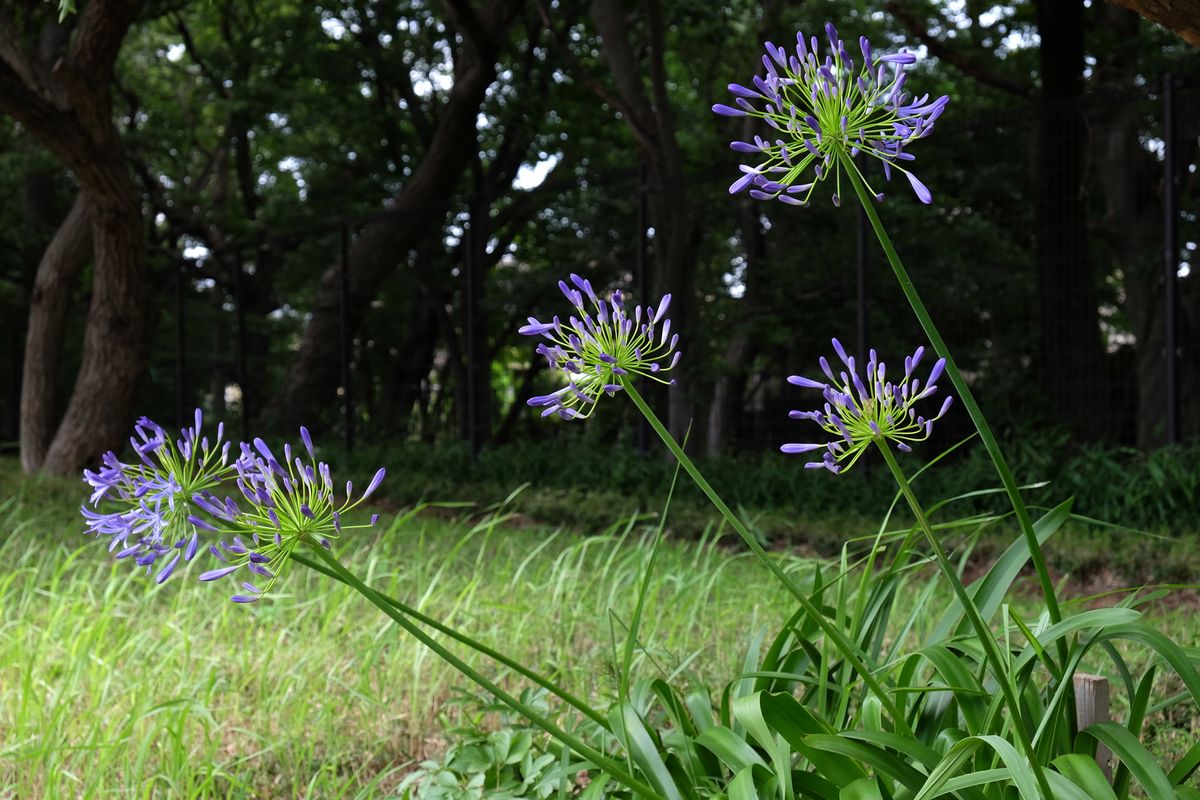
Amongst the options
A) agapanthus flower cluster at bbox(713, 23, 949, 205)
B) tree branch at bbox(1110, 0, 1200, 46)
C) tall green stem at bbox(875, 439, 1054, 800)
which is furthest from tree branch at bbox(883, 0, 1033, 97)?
tall green stem at bbox(875, 439, 1054, 800)

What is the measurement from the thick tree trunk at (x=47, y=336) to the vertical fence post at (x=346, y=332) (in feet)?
7.41

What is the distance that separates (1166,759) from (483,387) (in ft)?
26.9

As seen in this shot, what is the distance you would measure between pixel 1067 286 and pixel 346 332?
644cm

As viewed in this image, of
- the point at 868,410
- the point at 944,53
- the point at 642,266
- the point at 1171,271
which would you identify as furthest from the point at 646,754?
the point at 944,53

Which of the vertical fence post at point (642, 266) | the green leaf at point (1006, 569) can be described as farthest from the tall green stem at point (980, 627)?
the vertical fence post at point (642, 266)

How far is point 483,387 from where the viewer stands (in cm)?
1016

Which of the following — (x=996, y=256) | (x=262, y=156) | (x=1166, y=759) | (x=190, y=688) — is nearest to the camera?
(x=1166, y=759)

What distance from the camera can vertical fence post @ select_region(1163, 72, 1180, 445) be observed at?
607 centimetres

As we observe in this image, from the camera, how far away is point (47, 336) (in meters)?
10.1

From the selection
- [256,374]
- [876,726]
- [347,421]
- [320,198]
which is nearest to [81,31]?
[347,421]

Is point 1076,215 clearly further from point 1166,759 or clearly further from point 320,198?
point 320,198

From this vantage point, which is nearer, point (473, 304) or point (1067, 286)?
point (1067, 286)

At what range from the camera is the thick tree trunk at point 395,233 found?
11203mm

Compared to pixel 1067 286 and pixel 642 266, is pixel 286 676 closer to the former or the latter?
pixel 642 266
